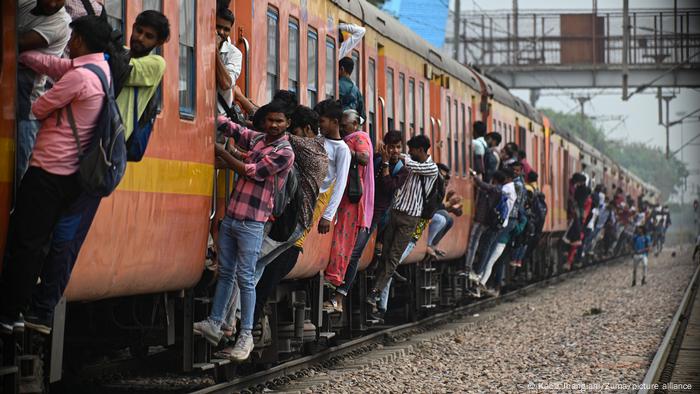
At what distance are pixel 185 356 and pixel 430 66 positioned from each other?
873 cm

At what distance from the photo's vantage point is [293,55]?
416 inches

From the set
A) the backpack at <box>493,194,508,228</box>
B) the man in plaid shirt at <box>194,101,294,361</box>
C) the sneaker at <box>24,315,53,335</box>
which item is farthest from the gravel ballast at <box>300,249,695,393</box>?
the sneaker at <box>24,315,53,335</box>

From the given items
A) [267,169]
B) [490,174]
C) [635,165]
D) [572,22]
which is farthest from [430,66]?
[635,165]

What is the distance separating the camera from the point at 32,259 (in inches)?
239

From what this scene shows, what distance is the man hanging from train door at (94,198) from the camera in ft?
20.6

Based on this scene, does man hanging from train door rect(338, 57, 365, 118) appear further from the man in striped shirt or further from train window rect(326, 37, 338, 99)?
the man in striped shirt

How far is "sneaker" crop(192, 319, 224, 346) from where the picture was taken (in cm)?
856

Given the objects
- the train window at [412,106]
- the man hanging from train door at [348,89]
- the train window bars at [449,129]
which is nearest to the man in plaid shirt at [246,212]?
the man hanging from train door at [348,89]

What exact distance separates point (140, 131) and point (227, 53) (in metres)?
2.06

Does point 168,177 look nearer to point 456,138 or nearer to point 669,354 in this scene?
point 669,354

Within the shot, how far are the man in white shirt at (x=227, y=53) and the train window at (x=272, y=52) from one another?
1.01 meters

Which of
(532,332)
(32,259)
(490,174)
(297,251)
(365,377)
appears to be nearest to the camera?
(32,259)

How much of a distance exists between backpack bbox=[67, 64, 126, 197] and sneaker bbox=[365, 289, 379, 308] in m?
7.28

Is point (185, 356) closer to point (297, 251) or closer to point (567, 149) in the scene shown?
point (297, 251)
